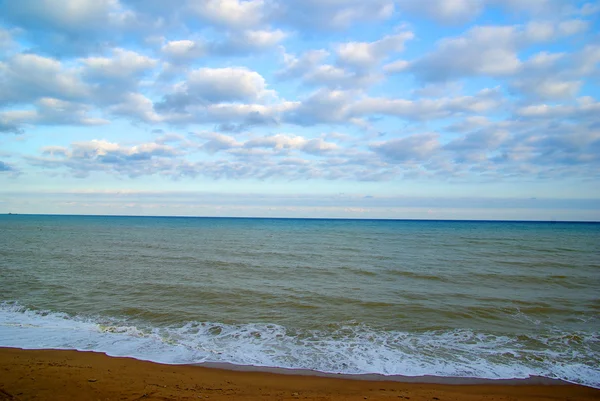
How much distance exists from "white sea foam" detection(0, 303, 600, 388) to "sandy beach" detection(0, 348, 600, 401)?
2.11 ft

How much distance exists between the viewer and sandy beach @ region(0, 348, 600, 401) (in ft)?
24.2

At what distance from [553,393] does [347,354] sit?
495cm

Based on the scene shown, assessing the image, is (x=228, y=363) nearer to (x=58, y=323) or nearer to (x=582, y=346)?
(x=58, y=323)

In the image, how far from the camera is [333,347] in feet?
34.8

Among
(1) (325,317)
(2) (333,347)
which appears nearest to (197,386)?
(2) (333,347)

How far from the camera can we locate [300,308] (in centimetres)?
1493

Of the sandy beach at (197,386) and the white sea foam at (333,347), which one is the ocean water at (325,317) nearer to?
the white sea foam at (333,347)

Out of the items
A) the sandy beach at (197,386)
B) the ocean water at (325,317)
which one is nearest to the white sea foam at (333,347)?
the ocean water at (325,317)

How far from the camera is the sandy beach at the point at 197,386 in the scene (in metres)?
7.38

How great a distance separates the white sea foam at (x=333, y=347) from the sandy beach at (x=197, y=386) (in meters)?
0.64

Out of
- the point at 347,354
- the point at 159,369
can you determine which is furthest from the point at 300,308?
the point at 159,369

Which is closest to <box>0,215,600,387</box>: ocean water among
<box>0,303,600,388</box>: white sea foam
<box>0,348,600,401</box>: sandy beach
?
<box>0,303,600,388</box>: white sea foam

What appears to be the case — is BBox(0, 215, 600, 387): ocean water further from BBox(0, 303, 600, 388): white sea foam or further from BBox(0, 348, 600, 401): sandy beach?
BBox(0, 348, 600, 401): sandy beach

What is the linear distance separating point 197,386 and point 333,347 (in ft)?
14.3
